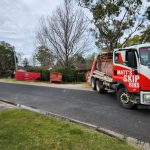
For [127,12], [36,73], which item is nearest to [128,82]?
[127,12]

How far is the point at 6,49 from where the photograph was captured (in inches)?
2817

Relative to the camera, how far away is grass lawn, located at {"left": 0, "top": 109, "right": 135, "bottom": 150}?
5.47 meters

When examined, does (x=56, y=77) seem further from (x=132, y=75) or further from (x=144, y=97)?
(x=144, y=97)

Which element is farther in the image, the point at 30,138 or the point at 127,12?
the point at 127,12

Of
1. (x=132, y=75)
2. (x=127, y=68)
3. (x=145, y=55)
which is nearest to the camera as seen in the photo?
(x=145, y=55)

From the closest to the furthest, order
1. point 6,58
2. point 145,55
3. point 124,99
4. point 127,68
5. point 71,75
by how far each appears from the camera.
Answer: point 145,55
point 127,68
point 124,99
point 71,75
point 6,58

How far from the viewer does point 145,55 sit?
9812 mm

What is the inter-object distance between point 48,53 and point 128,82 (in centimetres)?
3005

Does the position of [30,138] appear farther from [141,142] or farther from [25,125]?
[141,142]

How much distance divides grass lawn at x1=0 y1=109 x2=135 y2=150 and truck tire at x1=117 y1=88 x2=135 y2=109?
12.6 ft

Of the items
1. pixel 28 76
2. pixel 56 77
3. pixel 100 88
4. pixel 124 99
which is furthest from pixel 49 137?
pixel 28 76

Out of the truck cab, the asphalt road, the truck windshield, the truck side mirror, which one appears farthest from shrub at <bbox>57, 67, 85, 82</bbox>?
the truck windshield

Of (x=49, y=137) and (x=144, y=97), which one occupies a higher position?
(x=144, y=97)

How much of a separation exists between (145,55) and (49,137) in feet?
17.6
